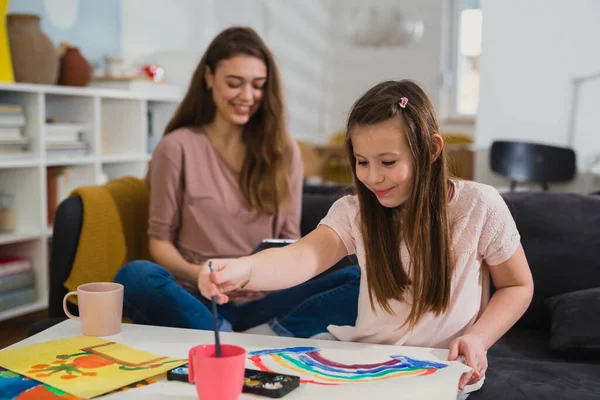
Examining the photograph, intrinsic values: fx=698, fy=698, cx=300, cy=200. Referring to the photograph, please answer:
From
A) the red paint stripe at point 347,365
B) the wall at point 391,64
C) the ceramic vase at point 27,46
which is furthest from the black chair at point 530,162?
the red paint stripe at point 347,365

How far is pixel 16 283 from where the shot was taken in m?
3.19

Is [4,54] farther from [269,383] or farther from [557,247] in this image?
[269,383]

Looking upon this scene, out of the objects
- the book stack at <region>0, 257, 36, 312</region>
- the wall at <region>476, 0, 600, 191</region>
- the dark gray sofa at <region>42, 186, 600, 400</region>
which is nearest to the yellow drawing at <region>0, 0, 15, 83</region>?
the book stack at <region>0, 257, 36, 312</region>

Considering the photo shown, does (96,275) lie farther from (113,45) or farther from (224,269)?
(113,45)

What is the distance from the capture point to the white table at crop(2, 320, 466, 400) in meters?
0.92

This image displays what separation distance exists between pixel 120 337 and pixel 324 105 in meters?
5.49

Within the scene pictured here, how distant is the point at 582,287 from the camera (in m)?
1.90

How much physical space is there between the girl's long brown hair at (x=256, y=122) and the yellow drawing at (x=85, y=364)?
102 cm

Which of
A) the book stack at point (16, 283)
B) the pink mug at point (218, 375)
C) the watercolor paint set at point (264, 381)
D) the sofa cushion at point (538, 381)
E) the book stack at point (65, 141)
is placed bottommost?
the book stack at point (16, 283)

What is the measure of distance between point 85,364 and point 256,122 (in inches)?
51.1

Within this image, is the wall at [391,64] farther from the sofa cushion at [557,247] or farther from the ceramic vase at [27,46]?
the sofa cushion at [557,247]

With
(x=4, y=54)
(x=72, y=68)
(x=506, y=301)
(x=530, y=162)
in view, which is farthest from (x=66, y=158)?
(x=530, y=162)

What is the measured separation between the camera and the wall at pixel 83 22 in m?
3.72

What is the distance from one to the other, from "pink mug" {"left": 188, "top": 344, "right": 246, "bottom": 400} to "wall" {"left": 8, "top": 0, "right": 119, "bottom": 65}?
3181 millimetres
